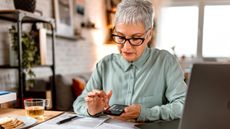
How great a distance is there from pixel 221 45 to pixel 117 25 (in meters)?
4.64

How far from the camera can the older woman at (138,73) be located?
4.15ft

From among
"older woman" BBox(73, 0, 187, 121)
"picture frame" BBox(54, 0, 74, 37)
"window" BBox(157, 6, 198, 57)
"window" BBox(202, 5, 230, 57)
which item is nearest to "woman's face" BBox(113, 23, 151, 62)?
"older woman" BBox(73, 0, 187, 121)

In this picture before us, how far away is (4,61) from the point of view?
2.42 metres

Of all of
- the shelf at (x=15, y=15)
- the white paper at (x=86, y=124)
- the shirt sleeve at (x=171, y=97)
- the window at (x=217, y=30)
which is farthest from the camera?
the window at (x=217, y=30)

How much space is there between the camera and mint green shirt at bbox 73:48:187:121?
1.32m

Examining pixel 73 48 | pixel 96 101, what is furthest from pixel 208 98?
pixel 73 48

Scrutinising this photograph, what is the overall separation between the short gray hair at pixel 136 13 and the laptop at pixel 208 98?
62 cm

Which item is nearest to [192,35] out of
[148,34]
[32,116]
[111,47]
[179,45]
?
[179,45]

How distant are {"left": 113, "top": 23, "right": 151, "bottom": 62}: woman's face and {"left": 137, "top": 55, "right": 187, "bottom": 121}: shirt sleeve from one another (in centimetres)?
15

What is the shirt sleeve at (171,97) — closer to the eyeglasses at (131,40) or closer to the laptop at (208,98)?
the eyeglasses at (131,40)

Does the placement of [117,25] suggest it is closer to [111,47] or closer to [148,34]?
[148,34]

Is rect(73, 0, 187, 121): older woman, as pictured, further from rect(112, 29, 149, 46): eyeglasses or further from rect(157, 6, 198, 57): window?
rect(157, 6, 198, 57): window

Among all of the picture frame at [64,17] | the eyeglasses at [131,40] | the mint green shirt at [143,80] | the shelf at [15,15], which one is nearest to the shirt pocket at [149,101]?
the mint green shirt at [143,80]

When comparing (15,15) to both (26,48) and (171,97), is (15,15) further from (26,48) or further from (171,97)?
(171,97)
